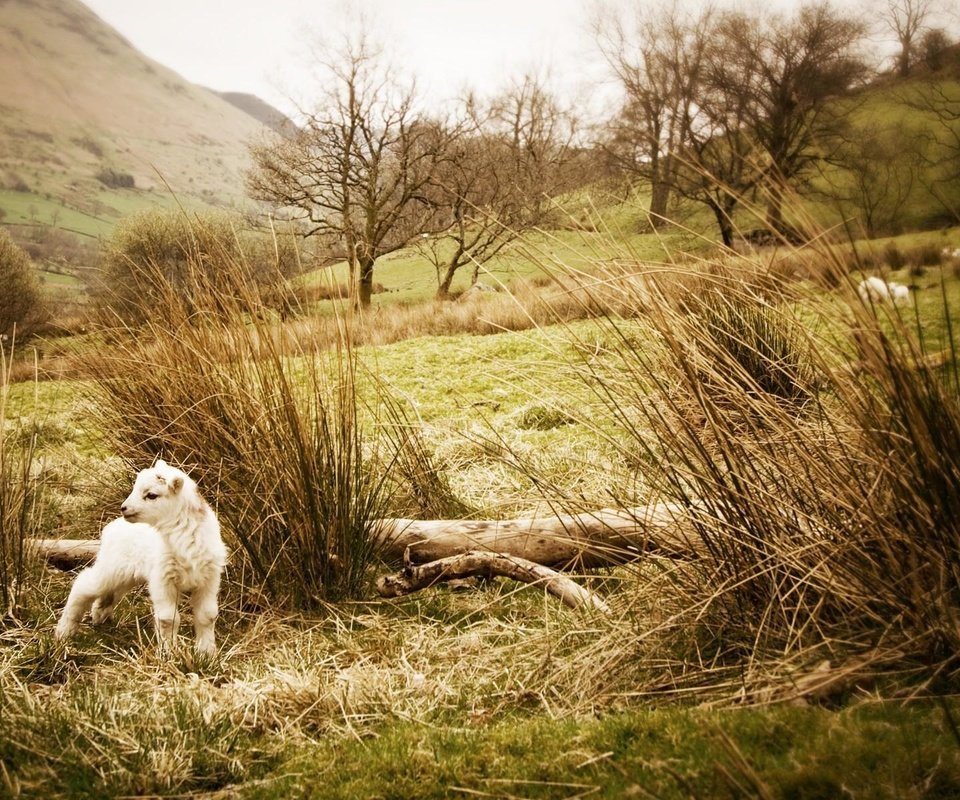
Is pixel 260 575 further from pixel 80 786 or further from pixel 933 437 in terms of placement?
pixel 933 437

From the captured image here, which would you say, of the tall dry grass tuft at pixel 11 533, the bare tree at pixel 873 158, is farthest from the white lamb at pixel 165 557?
the bare tree at pixel 873 158

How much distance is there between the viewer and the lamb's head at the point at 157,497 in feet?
7.89

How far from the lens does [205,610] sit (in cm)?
250

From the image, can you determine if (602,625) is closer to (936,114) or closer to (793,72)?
(936,114)

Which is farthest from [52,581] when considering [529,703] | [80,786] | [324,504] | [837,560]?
[837,560]

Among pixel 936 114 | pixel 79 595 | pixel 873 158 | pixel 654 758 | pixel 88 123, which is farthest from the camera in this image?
pixel 88 123

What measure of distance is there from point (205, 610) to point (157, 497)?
1.62ft

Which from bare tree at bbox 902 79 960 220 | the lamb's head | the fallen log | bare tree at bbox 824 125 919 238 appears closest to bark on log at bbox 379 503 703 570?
the fallen log

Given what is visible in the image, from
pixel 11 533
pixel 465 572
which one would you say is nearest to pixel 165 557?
pixel 11 533

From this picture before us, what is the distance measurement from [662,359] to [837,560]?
2.59 ft

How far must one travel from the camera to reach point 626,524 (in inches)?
103

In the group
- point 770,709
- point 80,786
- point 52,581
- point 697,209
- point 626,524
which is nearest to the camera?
point 770,709

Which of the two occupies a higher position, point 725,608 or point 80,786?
point 725,608

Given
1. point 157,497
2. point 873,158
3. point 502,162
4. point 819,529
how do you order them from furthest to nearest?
1. point 502,162
2. point 873,158
3. point 157,497
4. point 819,529
